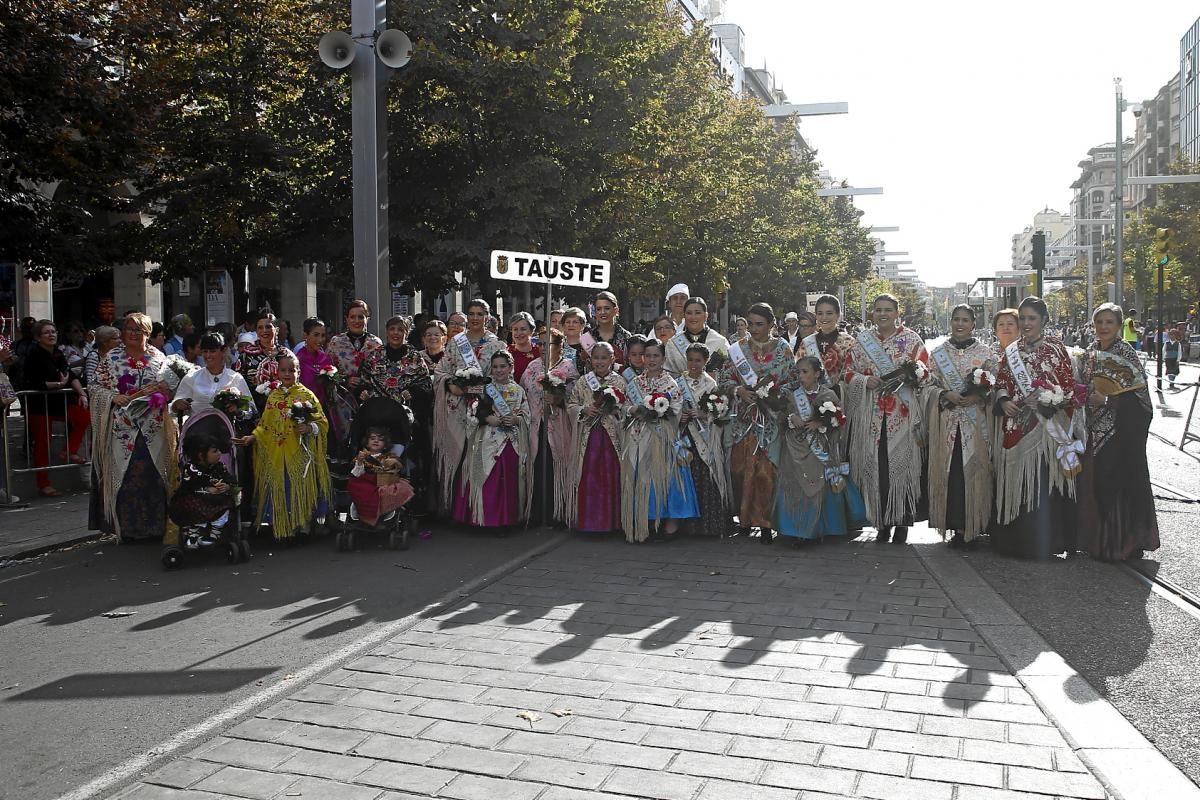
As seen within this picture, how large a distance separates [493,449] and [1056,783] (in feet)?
19.6

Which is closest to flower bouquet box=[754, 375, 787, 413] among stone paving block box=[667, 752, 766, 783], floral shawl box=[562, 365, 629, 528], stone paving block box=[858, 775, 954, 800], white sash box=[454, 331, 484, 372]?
floral shawl box=[562, 365, 629, 528]

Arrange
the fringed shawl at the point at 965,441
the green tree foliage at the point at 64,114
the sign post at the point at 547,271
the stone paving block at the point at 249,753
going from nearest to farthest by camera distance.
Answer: the stone paving block at the point at 249,753
the fringed shawl at the point at 965,441
the sign post at the point at 547,271
the green tree foliage at the point at 64,114

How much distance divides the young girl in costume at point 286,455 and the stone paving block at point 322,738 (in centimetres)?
427

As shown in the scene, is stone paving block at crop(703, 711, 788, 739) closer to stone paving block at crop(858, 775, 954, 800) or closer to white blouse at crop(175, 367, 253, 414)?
stone paving block at crop(858, 775, 954, 800)

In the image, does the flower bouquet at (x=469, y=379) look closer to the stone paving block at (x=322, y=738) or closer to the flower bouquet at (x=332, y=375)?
the flower bouquet at (x=332, y=375)

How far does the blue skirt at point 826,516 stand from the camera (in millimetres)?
8648

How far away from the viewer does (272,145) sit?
52.3ft

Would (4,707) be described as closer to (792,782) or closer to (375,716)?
(375,716)

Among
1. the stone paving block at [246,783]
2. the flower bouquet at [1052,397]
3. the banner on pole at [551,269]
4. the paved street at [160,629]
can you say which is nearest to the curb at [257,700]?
the paved street at [160,629]

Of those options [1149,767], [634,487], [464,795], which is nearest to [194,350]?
[634,487]

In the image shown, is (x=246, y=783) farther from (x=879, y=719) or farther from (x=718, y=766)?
(x=879, y=719)

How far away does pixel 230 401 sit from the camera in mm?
8375

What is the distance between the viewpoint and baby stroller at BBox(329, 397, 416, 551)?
865 centimetres

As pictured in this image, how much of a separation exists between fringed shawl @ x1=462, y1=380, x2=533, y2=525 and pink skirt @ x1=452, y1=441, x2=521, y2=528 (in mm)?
29
